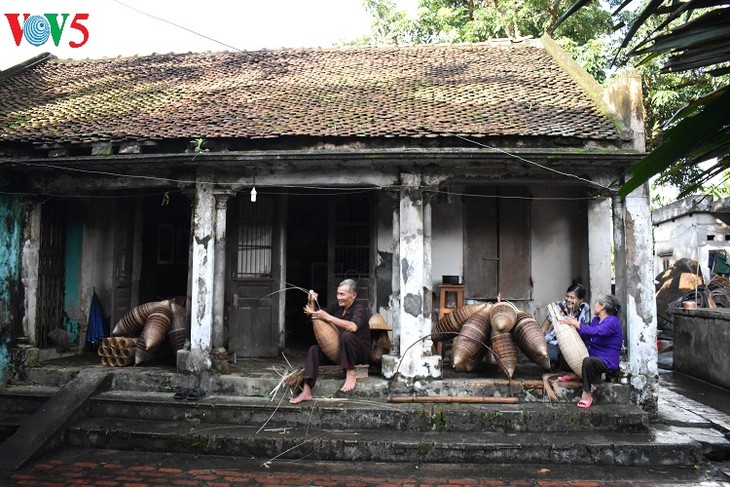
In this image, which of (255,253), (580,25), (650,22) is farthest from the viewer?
(580,25)

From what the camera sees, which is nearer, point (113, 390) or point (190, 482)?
point (190, 482)

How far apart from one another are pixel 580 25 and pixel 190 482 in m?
15.3

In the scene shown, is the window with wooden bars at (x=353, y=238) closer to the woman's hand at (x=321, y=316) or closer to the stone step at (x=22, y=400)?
the woman's hand at (x=321, y=316)

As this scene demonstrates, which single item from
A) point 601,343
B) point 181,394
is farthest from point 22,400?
point 601,343

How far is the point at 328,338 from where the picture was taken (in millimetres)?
6523

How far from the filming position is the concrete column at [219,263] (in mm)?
7156

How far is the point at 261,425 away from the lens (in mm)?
6223

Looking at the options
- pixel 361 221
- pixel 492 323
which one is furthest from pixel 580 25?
pixel 492 323

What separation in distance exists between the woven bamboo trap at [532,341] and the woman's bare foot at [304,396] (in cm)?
273

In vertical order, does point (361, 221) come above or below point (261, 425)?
above

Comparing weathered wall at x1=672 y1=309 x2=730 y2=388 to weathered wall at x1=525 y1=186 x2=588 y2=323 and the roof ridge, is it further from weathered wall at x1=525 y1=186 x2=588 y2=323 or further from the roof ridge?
the roof ridge

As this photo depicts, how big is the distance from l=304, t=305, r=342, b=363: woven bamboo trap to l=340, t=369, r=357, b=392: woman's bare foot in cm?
23

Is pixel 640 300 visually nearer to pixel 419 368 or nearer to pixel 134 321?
pixel 419 368

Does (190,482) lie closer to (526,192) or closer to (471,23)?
(526,192)
